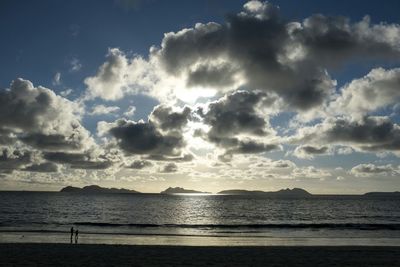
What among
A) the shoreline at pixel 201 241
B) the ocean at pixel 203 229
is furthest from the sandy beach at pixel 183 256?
the ocean at pixel 203 229

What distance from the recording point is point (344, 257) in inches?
1163

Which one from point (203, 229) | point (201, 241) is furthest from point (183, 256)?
point (203, 229)

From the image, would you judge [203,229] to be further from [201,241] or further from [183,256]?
[183,256]

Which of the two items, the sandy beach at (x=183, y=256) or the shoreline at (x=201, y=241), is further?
the shoreline at (x=201, y=241)

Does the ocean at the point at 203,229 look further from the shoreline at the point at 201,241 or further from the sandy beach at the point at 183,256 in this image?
the sandy beach at the point at 183,256

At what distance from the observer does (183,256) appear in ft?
95.4

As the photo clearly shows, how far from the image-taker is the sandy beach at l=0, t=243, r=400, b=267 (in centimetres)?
2558

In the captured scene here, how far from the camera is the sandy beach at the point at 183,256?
25.6m

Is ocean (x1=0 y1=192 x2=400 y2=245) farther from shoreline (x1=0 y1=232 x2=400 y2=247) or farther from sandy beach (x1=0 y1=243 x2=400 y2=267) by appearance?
sandy beach (x1=0 y1=243 x2=400 y2=267)

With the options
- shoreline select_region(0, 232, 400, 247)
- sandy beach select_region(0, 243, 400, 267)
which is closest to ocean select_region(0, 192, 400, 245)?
shoreline select_region(0, 232, 400, 247)

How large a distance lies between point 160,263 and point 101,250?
28.0 feet

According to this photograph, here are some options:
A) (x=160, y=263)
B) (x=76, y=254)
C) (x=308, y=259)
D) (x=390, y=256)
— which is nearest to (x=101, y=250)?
(x=76, y=254)

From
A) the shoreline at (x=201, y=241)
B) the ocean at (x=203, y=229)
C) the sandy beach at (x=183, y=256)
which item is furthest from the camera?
the ocean at (x=203, y=229)

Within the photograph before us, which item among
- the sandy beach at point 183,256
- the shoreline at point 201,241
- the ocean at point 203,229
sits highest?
the sandy beach at point 183,256
